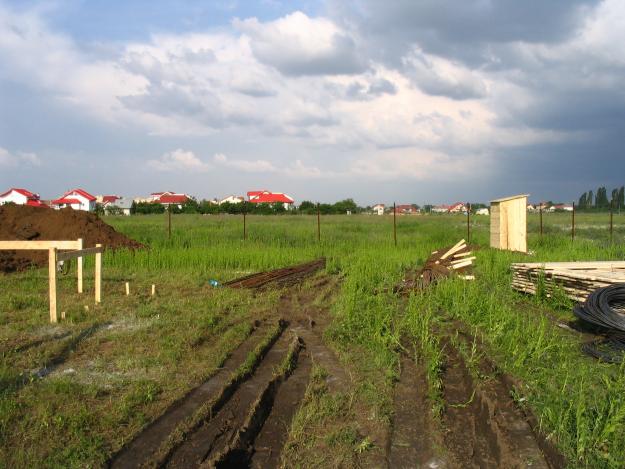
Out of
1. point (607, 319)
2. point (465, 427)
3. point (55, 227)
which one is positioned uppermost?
point (55, 227)

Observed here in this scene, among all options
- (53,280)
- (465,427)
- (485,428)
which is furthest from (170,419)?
(53,280)

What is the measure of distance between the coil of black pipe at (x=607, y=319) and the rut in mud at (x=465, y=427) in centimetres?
166

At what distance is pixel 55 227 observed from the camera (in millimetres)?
16625

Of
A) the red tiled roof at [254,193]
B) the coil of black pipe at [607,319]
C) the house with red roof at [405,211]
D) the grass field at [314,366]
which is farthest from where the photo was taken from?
the red tiled roof at [254,193]

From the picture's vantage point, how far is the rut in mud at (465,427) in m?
3.67

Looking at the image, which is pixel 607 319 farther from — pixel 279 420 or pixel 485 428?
pixel 279 420

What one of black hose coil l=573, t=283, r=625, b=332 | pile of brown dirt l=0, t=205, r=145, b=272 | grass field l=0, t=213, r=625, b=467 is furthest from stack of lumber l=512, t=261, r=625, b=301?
pile of brown dirt l=0, t=205, r=145, b=272

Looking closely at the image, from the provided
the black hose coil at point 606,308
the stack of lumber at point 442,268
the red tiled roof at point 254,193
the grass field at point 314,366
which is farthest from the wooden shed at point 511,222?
the red tiled roof at point 254,193

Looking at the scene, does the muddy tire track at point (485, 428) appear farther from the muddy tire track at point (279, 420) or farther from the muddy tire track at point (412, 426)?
the muddy tire track at point (279, 420)

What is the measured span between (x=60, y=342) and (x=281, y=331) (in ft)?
9.35

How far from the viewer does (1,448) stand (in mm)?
3562

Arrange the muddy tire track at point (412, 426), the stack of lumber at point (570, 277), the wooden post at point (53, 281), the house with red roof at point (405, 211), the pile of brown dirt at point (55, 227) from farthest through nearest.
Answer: the house with red roof at point (405, 211) → the pile of brown dirt at point (55, 227) → the stack of lumber at point (570, 277) → the wooden post at point (53, 281) → the muddy tire track at point (412, 426)

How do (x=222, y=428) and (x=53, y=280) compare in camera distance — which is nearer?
(x=222, y=428)

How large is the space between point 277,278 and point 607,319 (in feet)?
22.0
